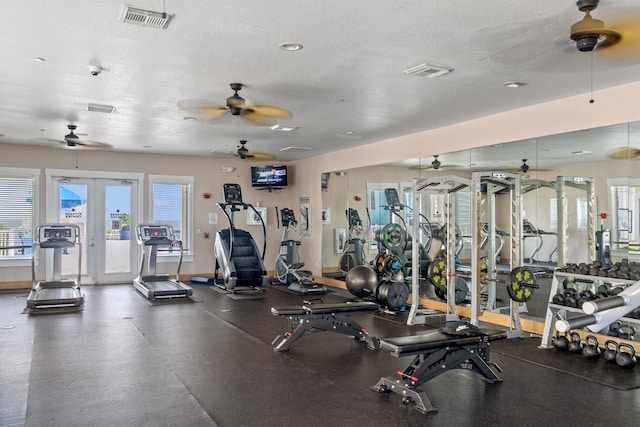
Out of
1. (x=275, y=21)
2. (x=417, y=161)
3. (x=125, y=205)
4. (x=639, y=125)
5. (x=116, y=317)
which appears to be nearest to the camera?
(x=275, y=21)

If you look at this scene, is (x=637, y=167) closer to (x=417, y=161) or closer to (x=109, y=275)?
(x=417, y=161)

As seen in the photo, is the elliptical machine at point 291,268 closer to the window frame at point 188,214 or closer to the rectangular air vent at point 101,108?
the window frame at point 188,214

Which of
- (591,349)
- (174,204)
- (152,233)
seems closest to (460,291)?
(591,349)

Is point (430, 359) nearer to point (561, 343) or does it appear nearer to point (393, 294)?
point (561, 343)

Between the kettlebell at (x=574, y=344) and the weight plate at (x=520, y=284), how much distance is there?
1.93ft

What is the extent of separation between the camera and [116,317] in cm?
674

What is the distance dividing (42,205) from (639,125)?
31.4 ft

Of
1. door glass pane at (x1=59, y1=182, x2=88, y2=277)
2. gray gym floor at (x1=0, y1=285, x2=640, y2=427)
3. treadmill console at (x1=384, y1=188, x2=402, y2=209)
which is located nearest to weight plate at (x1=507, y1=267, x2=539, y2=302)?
gray gym floor at (x1=0, y1=285, x2=640, y2=427)

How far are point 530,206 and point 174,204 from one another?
24.0 feet

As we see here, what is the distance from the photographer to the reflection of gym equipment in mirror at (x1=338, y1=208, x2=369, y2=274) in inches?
359

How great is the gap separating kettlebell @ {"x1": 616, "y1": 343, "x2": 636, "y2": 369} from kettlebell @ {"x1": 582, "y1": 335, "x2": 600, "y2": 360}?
0.74 ft

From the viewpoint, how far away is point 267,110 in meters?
5.38

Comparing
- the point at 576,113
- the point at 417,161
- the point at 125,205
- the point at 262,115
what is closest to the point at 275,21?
the point at 262,115

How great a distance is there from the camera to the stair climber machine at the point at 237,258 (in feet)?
29.5
